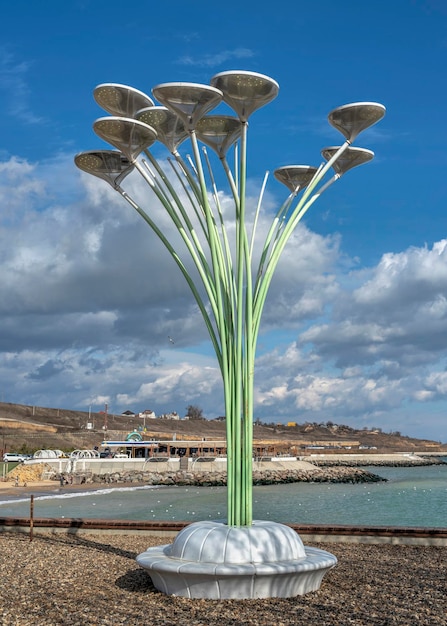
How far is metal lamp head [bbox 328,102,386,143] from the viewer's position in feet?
36.4

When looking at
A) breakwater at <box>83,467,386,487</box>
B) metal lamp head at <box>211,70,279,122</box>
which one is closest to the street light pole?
metal lamp head at <box>211,70,279,122</box>

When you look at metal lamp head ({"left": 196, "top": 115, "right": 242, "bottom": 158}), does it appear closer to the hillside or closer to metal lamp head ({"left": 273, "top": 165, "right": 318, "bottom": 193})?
metal lamp head ({"left": 273, "top": 165, "right": 318, "bottom": 193})

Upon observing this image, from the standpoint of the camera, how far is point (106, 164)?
11859 mm

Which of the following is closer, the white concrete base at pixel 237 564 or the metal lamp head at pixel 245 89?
the white concrete base at pixel 237 564

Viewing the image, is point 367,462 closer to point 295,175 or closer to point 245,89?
point 295,175

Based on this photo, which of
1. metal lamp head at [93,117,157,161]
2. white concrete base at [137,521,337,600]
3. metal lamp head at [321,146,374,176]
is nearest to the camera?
white concrete base at [137,521,337,600]

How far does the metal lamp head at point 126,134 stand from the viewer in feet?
34.3

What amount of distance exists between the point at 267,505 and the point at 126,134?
24746mm

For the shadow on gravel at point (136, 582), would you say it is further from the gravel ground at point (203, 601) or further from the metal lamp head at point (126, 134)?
the metal lamp head at point (126, 134)

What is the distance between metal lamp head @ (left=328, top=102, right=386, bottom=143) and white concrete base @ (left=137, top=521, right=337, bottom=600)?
6.27 metres

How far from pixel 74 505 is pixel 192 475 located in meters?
21.2

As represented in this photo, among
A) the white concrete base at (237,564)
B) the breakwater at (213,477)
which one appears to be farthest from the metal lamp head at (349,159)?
the breakwater at (213,477)

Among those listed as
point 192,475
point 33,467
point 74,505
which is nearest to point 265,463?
point 192,475

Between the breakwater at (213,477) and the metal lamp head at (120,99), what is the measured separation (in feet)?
120
